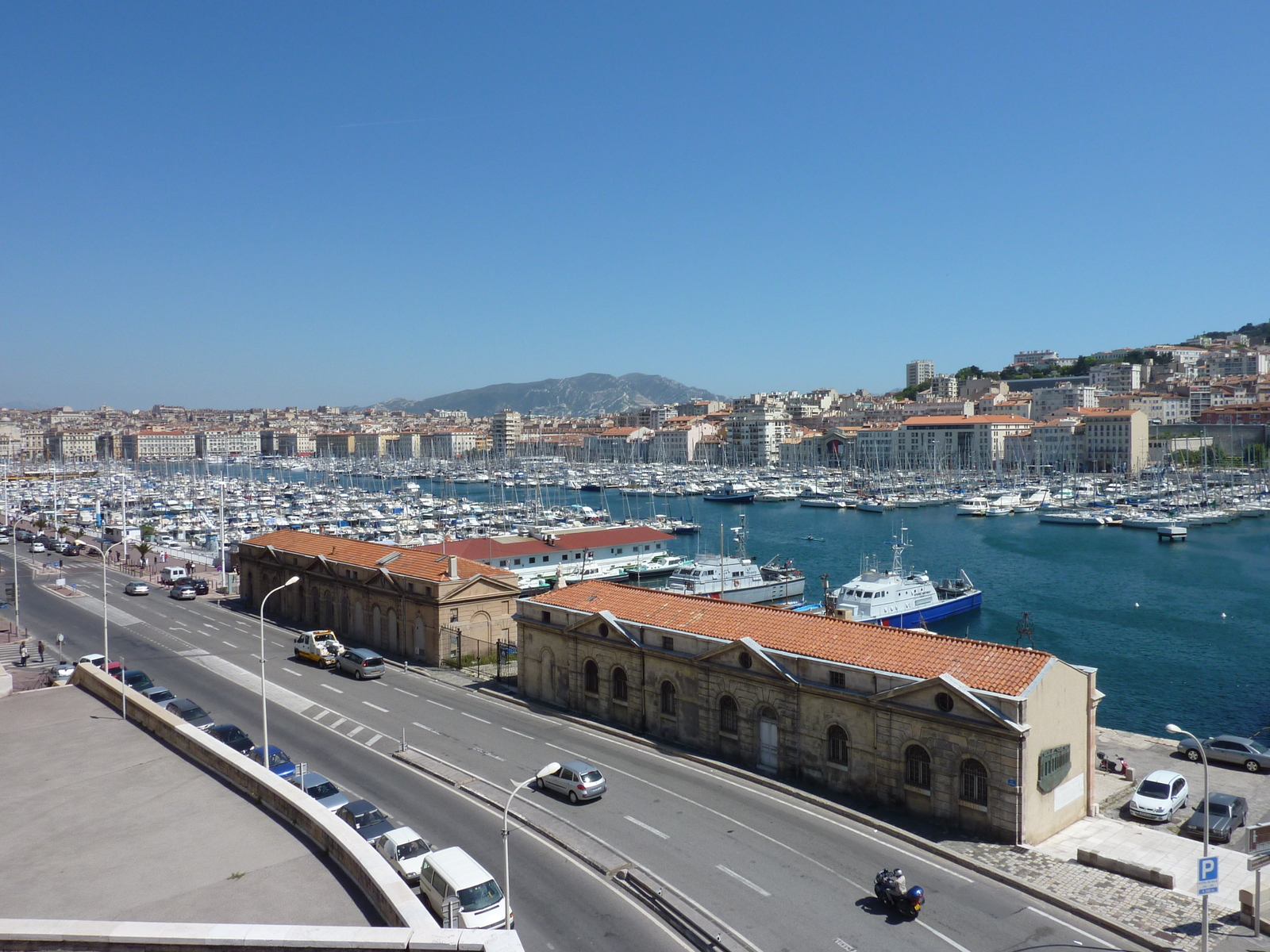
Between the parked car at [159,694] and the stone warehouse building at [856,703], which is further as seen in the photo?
the parked car at [159,694]

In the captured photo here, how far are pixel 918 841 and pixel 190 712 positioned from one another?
59.6 feet

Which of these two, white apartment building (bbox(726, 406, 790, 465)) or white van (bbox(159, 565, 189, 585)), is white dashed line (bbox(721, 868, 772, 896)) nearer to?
white van (bbox(159, 565, 189, 585))

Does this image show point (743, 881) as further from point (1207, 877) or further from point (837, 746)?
point (1207, 877)

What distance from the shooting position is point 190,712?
23.0 meters

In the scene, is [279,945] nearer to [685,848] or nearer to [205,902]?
→ [205,902]

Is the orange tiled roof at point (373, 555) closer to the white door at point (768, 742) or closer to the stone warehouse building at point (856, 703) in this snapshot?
the stone warehouse building at point (856, 703)

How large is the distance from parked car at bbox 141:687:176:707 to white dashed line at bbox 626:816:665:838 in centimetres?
1430

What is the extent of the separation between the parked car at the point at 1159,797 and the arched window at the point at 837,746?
686cm

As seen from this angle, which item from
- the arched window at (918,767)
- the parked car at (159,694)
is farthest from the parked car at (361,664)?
the arched window at (918,767)

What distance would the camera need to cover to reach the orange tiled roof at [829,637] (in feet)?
60.9

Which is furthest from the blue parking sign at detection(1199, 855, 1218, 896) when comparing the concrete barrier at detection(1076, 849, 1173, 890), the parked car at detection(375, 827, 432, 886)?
the parked car at detection(375, 827, 432, 886)

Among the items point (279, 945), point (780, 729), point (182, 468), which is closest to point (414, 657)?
point (780, 729)

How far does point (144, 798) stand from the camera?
1273 cm

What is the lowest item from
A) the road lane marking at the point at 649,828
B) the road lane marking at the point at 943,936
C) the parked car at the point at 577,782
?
the road lane marking at the point at 649,828
